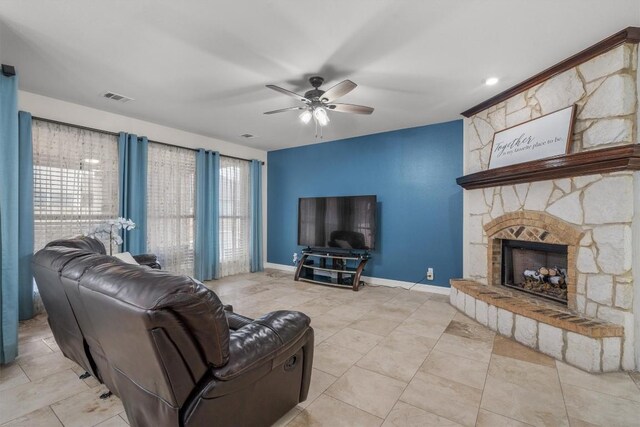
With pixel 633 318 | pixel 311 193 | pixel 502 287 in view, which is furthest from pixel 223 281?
pixel 633 318

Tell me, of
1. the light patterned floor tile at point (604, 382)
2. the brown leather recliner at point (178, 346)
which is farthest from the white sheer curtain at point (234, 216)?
the light patterned floor tile at point (604, 382)

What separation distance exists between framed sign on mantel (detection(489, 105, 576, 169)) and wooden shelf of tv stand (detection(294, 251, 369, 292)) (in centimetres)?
239

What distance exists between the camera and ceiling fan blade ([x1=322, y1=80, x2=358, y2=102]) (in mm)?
2461

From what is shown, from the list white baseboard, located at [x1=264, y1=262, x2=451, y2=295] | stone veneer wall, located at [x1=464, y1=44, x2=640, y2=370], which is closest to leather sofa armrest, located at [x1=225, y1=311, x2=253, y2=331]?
stone veneer wall, located at [x1=464, y1=44, x2=640, y2=370]

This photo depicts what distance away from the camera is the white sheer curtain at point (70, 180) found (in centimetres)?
338

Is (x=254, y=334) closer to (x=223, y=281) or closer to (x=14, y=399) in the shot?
(x=14, y=399)

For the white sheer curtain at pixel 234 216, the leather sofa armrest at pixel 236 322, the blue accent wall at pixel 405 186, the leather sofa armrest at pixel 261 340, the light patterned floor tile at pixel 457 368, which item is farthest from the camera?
the white sheer curtain at pixel 234 216

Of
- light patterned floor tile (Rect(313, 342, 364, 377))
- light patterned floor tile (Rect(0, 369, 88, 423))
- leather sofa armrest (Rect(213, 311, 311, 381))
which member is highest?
leather sofa armrest (Rect(213, 311, 311, 381))

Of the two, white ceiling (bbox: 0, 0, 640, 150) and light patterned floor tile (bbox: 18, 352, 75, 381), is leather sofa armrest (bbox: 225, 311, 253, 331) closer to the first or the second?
light patterned floor tile (bbox: 18, 352, 75, 381)

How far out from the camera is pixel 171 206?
15.2 ft

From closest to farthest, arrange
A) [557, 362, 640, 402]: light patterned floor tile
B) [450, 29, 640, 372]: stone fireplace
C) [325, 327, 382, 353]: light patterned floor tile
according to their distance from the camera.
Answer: [557, 362, 640, 402]: light patterned floor tile < [450, 29, 640, 372]: stone fireplace < [325, 327, 382, 353]: light patterned floor tile

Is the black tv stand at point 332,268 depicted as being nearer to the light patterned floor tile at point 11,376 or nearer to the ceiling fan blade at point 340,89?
the ceiling fan blade at point 340,89

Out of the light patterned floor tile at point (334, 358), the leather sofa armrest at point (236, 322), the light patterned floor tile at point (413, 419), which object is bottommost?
the light patterned floor tile at point (334, 358)

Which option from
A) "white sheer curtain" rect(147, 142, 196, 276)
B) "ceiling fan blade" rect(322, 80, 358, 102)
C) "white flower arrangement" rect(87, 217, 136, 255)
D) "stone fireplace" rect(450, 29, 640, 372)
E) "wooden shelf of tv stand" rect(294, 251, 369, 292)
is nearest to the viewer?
"stone fireplace" rect(450, 29, 640, 372)
